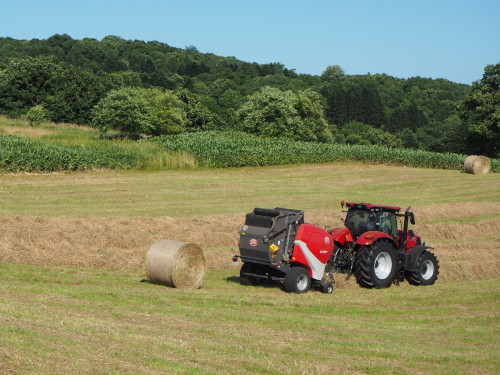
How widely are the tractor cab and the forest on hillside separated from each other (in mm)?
49866

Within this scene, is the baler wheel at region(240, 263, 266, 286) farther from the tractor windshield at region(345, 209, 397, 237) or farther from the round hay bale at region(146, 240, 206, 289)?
the tractor windshield at region(345, 209, 397, 237)

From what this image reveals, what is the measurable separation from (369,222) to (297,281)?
2.98 meters

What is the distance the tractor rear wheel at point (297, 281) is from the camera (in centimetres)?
1694

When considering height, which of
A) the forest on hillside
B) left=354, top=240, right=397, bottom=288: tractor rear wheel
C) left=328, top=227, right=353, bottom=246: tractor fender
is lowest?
left=354, top=240, right=397, bottom=288: tractor rear wheel

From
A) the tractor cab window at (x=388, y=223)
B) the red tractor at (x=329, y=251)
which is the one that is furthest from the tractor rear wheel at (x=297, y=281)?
the tractor cab window at (x=388, y=223)

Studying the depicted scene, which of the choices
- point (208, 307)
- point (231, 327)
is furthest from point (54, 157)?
point (231, 327)

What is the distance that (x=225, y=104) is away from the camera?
448 feet

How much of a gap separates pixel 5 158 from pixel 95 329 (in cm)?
3055

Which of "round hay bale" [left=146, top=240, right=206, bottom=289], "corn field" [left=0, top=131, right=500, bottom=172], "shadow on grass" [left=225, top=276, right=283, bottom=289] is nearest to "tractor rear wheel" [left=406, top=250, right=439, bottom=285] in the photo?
"shadow on grass" [left=225, top=276, right=283, bottom=289]

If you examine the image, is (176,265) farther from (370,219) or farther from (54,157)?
(54,157)

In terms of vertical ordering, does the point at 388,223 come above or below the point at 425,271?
above

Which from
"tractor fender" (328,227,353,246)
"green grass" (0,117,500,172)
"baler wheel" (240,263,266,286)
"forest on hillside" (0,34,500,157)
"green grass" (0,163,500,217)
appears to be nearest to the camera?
"baler wheel" (240,263,266,286)

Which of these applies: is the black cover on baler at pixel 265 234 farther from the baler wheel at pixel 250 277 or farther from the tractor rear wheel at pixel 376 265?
the tractor rear wheel at pixel 376 265

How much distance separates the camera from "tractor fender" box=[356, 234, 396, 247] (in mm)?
17906
